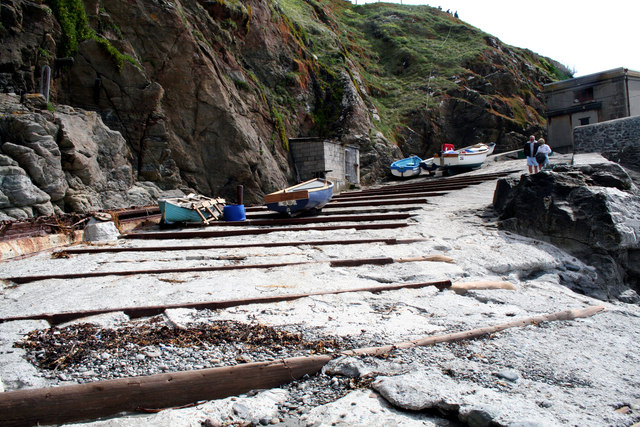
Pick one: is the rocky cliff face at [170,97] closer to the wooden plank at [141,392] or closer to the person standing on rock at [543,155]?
the wooden plank at [141,392]

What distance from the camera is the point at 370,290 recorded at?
204 inches

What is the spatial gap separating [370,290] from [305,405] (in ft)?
8.08

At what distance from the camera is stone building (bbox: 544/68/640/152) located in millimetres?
28375

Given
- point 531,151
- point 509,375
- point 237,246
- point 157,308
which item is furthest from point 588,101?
point 157,308

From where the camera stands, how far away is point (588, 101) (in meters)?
29.7

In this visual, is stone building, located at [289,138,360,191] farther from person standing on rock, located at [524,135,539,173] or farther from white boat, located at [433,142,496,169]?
person standing on rock, located at [524,135,539,173]

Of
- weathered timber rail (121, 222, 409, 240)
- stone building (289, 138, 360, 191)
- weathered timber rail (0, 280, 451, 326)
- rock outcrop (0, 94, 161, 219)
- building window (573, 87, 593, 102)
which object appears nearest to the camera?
weathered timber rail (0, 280, 451, 326)

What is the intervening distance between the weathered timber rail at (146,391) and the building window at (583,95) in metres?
34.3

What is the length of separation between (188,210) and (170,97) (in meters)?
7.13

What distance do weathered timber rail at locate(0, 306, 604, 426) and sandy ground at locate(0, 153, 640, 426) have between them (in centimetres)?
12

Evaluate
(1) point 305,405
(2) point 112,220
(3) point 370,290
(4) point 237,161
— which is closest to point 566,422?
(1) point 305,405

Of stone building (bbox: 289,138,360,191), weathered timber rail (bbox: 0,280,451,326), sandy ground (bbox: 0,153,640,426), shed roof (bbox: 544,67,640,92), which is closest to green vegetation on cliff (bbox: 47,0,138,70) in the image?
stone building (bbox: 289,138,360,191)

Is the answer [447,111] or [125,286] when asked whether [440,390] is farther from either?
[447,111]

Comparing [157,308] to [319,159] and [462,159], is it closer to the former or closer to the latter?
[319,159]
